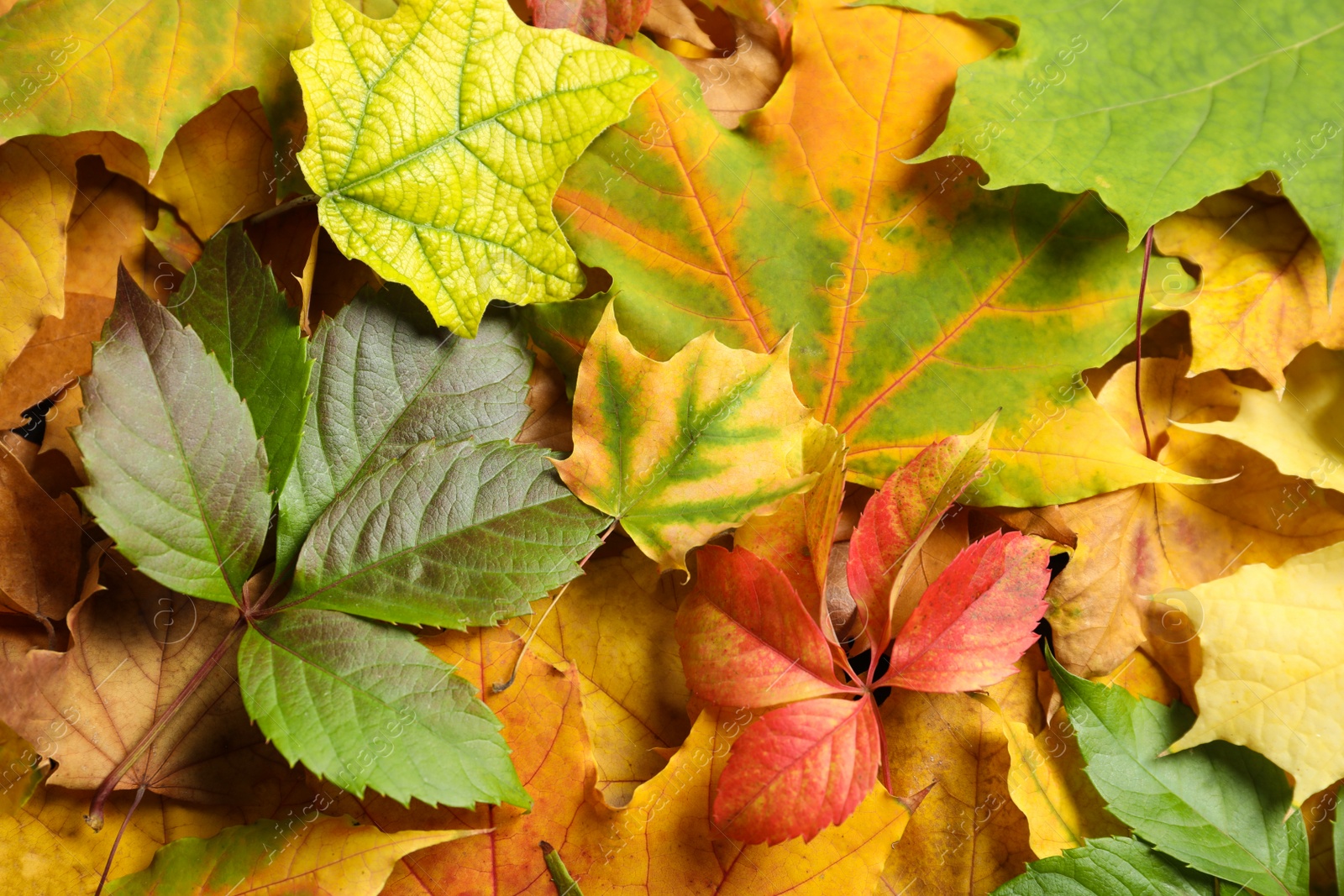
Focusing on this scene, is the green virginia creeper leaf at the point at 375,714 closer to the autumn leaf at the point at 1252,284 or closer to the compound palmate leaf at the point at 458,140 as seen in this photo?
the compound palmate leaf at the point at 458,140

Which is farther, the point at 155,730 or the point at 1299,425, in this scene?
the point at 1299,425

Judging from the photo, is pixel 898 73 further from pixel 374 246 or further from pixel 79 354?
pixel 79 354

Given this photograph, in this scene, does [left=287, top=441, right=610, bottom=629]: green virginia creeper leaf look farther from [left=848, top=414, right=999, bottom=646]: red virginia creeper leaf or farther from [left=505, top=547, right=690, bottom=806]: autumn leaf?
[left=848, top=414, right=999, bottom=646]: red virginia creeper leaf

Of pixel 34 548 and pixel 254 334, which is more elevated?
pixel 254 334

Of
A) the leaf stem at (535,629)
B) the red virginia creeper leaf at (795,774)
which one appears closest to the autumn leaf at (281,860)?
the leaf stem at (535,629)

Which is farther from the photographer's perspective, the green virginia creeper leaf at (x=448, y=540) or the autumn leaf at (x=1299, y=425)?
the autumn leaf at (x=1299, y=425)

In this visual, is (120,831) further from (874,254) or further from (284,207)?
(874,254)

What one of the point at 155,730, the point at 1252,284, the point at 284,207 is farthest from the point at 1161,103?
the point at 155,730

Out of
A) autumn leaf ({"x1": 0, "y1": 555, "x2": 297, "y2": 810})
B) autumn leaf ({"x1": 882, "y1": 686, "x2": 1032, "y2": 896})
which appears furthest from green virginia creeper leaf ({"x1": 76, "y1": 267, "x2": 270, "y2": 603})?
autumn leaf ({"x1": 882, "y1": 686, "x2": 1032, "y2": 896})
